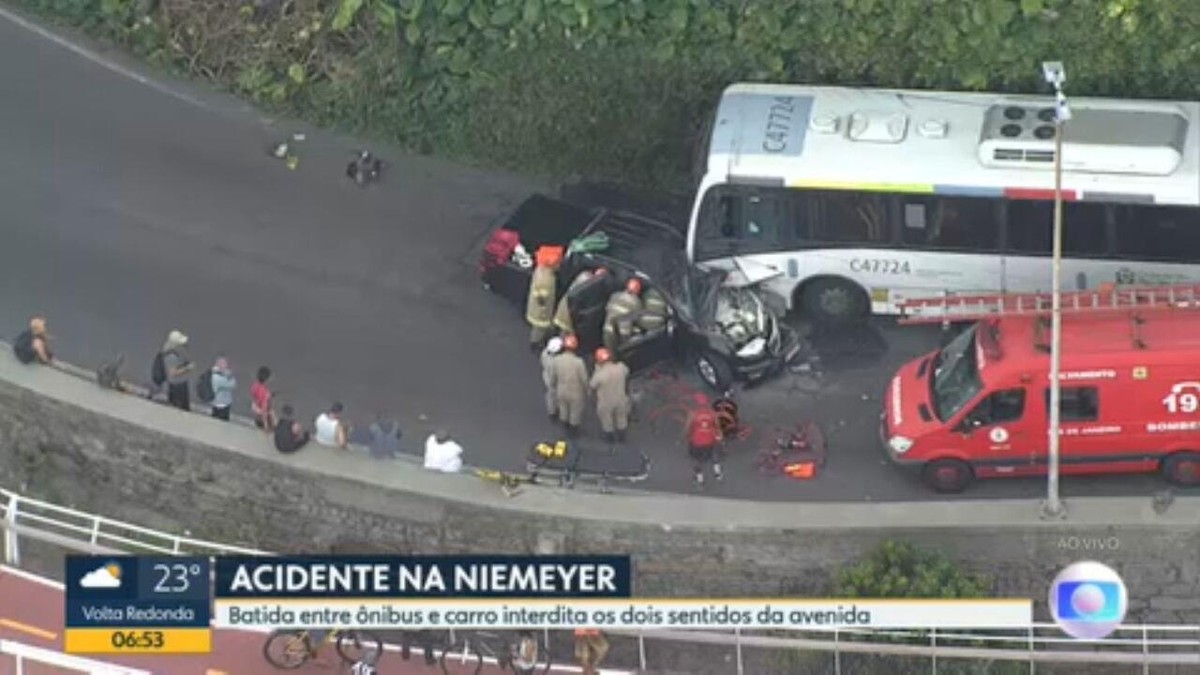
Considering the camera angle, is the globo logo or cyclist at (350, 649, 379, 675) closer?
the globo logo

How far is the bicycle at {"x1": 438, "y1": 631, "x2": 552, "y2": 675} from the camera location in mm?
31531

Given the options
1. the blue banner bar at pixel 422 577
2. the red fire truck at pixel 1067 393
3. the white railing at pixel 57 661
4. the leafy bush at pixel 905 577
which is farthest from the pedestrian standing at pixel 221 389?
the red fire truck at pixel 1067 393

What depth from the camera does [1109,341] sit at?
3198cm

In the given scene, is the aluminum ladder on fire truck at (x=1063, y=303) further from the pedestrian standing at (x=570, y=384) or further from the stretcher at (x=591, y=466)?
the pedestrian standing at (x=570, y=384)

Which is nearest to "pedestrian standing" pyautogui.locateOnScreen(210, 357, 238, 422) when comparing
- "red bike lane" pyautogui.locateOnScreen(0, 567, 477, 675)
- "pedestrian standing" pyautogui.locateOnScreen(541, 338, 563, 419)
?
"red bike lane" pyautogui.locateOnScreen(0, 567, 477, 675)

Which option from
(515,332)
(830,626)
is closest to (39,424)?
(515,332)

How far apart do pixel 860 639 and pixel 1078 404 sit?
3462 mm

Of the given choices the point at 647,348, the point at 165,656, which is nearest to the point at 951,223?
the point at 647,348

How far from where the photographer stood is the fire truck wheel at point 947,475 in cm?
3281

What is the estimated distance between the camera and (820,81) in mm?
36062

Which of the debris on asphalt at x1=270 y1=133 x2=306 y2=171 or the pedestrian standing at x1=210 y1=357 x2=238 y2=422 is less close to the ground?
the debris on asphalt at x1=270 y1=133 x2=306 y2=171

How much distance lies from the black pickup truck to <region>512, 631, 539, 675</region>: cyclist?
4.24 metres

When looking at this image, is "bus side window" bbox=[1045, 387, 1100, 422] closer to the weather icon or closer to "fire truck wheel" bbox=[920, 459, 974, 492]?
"fire truck wheel" bbox=[920, 459, 974, 492]

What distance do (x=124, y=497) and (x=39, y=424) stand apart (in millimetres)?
1282
